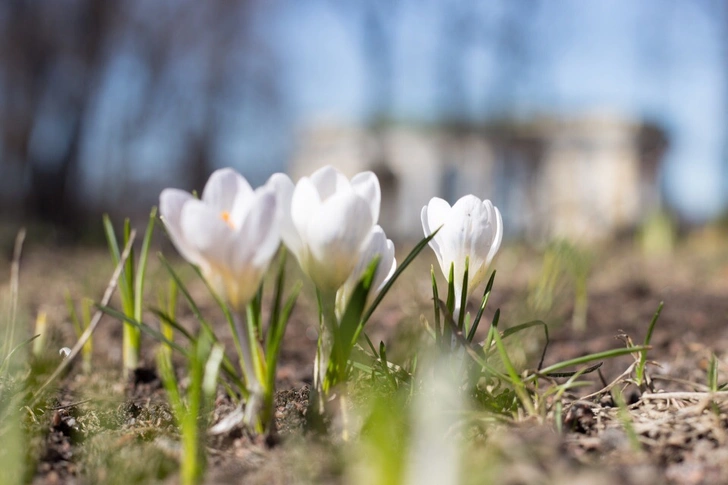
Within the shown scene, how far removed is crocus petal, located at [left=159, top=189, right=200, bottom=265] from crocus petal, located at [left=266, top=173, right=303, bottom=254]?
11 cm

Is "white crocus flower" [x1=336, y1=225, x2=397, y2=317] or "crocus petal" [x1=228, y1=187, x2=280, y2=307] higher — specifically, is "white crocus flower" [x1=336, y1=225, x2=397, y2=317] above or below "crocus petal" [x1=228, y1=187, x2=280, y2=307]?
below

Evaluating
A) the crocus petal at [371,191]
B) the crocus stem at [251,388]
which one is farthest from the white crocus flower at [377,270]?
the crocus stem at [251,388]

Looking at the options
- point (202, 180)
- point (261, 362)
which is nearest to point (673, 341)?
point (261, 362)

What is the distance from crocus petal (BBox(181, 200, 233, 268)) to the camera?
0.71 metres

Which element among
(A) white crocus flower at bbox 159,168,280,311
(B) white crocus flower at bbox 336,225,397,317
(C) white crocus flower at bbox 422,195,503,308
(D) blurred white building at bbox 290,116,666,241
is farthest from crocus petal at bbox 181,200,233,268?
(D) blurred white building at bbox 290,116,666,241

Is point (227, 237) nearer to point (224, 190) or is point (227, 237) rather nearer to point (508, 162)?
point (224, 190)

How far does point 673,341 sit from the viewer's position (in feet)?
7.01

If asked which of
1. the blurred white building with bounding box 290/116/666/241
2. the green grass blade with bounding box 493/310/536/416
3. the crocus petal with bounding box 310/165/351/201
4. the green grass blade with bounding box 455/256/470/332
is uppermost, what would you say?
the crocus petal with bounding box 310/165/351/201

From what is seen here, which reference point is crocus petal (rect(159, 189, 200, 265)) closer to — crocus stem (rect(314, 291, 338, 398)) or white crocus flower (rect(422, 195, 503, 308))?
crocus stem (rect(314, 291, 338, 398))

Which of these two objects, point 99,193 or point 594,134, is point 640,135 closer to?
point 594,134

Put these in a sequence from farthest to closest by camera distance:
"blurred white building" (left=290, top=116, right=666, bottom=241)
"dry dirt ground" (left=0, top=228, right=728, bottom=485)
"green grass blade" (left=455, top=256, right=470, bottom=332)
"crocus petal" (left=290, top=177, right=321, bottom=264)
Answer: "blurred white building" (left=290, top=116, right=666, bottom=241), "green grass blade" (left=455, top=256, right=470, bottom=332), "crocus petal" (left=290, top=177, right=321, bottom=264), "dry dirt ground" (left=0, top=228, right=728, bottom=485)

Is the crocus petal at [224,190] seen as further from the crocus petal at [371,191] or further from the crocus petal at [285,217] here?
the crocus petal at [371,191]

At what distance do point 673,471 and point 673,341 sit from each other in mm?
1518

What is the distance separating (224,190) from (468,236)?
354mm
